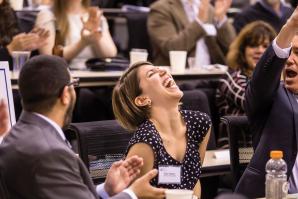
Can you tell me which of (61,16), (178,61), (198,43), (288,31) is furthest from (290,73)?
(198,43)

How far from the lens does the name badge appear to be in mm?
3045

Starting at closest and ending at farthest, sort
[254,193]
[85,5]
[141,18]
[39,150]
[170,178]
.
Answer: [39,150], [170,178], [254,193], [85,5], [141,18]

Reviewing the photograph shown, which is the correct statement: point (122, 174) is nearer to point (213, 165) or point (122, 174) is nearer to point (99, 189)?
point (99, 189)

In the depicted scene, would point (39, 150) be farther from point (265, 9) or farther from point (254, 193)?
point (265, 9)

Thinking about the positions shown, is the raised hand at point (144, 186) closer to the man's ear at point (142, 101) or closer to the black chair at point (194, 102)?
the man's ear at point (142, 101)

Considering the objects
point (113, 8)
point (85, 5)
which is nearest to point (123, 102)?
point (85, 5)

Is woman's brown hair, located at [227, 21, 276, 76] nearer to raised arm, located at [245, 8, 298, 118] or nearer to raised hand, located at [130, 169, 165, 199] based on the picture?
raised arm, located at [245, 8, 298, 118]

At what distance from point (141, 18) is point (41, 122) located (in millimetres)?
5061

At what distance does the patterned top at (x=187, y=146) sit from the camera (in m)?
3.10

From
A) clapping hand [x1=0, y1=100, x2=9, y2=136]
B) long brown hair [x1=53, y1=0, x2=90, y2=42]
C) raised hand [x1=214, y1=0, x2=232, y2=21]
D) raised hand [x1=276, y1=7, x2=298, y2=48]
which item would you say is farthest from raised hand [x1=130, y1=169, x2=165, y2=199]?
raised hand [x1=214, y1=0, x2=232, y2=21]

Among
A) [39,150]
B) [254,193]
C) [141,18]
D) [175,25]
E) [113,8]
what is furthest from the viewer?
Result: [113,8]

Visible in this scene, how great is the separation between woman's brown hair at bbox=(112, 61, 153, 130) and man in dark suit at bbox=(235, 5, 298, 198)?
0.49m

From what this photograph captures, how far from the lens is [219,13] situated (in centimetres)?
695

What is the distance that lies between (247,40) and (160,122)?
2.38 metres
